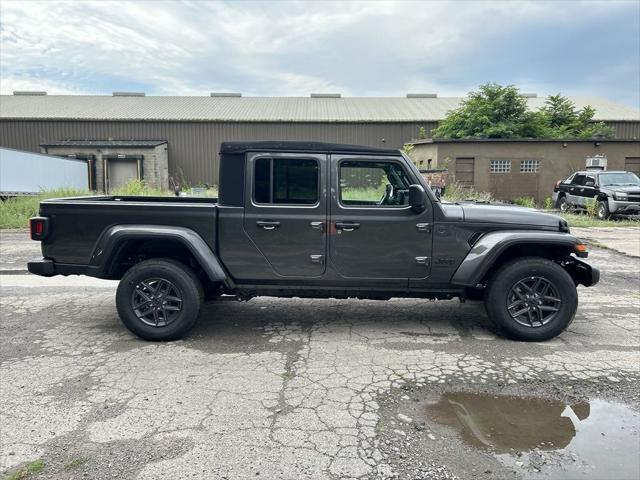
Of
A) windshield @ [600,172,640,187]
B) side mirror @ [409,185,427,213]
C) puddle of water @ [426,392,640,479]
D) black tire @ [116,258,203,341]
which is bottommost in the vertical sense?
puddle of water @ [426,392,640,479]

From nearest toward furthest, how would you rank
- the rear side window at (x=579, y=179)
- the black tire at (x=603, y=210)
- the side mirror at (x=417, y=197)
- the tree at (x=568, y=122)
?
the side mirror at (x=417, y=197) < the black tire at (x=603, y=210) < the rear side window at (x=579, y=179) < the tree at (x=568, y=122)

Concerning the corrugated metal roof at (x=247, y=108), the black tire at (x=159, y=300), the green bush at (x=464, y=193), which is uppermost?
the corrugated metal roof at (x=247, y=108)

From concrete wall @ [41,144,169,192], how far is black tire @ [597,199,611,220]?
2452 cm

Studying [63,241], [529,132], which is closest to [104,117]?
[529,132]

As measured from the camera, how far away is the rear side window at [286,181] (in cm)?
473

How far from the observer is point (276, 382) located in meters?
3.79

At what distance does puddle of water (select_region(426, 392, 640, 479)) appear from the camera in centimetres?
272

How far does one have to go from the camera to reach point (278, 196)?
4.76 metres

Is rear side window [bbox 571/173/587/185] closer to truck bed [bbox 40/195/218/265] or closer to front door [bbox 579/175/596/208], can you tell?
front door [bbox 579/175/596/208]

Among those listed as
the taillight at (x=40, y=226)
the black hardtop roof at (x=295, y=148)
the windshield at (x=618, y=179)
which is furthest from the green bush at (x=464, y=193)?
the taillight at (x=40, y=226)

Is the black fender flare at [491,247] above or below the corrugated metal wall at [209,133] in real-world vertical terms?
below

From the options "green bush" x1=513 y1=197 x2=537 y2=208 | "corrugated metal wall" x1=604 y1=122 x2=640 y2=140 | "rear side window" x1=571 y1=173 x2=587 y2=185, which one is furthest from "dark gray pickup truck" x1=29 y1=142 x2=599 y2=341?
"corrugated metal wall" x1=604 y1=122 x2=640 y2=140

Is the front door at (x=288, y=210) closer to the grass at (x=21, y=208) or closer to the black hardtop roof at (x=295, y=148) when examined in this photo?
the black hardtop roof at (x=295, y=148)

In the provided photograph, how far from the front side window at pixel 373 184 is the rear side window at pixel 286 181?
305 millimetres
